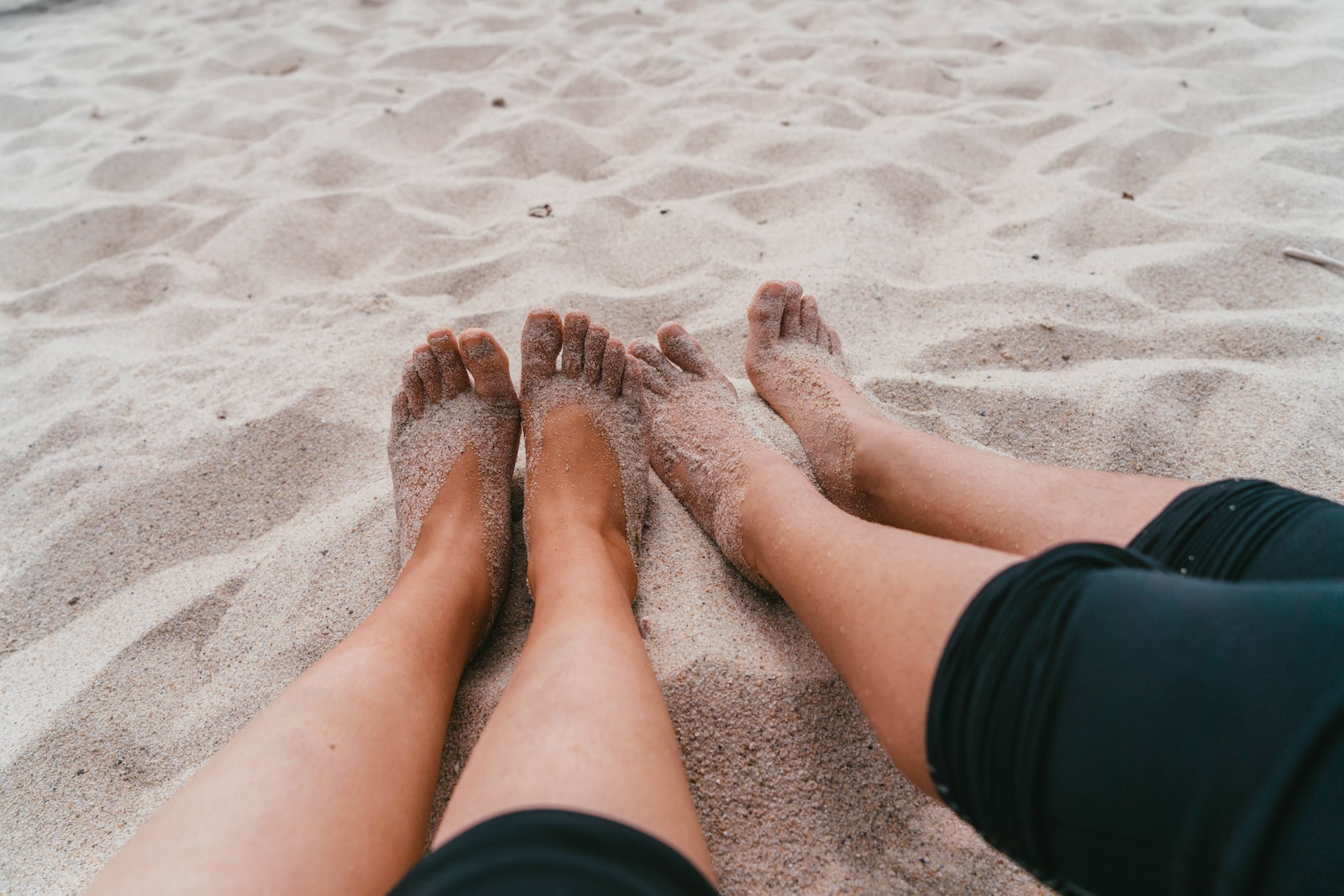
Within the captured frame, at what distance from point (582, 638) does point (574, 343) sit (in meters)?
0.68

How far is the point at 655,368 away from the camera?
1.41 meters

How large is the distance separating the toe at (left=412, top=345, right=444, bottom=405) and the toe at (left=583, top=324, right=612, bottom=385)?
0.88 feet

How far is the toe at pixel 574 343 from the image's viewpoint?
51.0 inches

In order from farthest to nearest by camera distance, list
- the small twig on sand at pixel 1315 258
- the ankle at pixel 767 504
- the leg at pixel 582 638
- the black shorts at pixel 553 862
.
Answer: the small twig on sand at pixel 1315 258, the ankle at pixel 767 504, the leg at pixel 582 638, the black shorts at pixel 553 862

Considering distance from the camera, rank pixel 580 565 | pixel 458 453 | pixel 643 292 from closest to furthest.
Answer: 1. pixel 580 565
2. pixel 458 453
3. pixel 643 292

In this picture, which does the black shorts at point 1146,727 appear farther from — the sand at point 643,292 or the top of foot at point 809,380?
the top of foot at point 809,380

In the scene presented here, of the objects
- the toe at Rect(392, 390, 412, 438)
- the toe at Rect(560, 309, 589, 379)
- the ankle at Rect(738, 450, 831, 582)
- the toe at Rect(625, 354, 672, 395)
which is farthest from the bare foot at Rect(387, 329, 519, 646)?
the ankle at Rect(738, 450, 831, 582)

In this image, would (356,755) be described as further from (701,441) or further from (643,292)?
(643,292)

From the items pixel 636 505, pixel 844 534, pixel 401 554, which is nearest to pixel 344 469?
pixel 401 554

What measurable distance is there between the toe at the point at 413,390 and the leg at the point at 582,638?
19 cm

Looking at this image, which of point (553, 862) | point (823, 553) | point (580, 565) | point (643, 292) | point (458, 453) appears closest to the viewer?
point (553, 862)

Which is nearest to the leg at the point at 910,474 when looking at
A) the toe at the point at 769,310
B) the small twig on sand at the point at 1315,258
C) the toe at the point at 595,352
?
the toe at the point at 769,310

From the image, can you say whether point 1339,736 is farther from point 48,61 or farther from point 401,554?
point 48,61

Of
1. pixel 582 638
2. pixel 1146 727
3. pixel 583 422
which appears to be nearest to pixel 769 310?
pixel 583 422
